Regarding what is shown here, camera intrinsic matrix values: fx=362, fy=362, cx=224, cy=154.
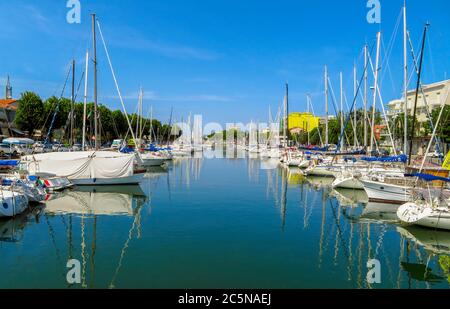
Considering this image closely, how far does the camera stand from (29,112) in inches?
2687

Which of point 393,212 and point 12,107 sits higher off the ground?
point 12,107

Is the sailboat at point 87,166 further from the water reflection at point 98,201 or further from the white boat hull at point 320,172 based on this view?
the white boat hull at point 320,172

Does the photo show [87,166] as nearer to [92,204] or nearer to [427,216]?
[92,204]

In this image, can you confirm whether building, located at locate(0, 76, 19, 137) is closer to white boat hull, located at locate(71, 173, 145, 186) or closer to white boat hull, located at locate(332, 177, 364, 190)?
white boat hull, located at locate(71, 173, 145, 186)

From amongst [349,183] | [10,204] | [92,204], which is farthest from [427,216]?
[10,204]

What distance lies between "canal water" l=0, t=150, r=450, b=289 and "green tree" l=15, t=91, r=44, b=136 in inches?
1850

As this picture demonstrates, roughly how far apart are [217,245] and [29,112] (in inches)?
2527

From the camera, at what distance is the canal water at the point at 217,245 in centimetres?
1305

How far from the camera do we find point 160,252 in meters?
15.8

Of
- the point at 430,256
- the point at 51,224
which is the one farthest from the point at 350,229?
the point at 51,224

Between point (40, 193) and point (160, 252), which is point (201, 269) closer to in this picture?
point (160, 252)

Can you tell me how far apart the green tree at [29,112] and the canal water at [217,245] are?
46984mm
